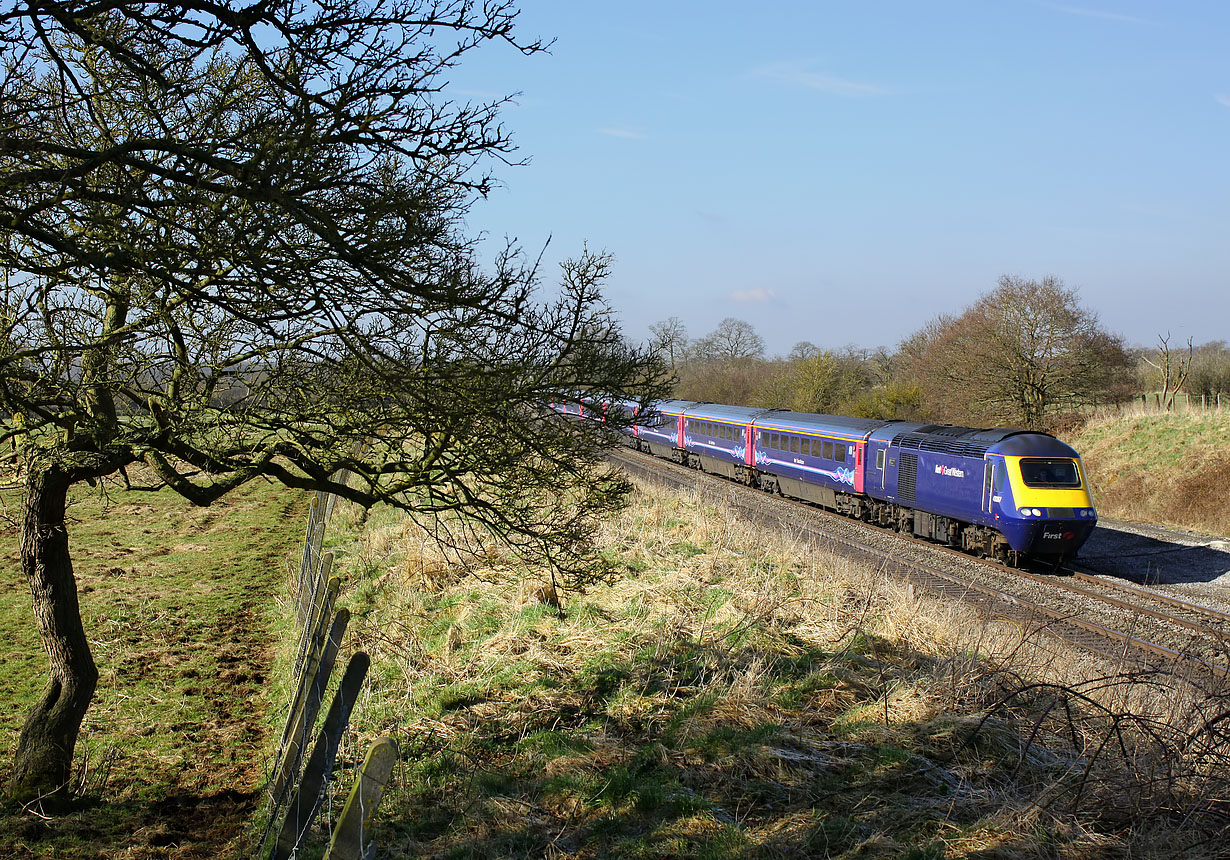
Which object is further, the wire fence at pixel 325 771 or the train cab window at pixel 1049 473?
the train cab window at pixel 1049 473

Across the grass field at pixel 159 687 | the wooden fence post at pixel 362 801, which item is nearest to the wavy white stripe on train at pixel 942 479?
the grass field at pixel 159 687

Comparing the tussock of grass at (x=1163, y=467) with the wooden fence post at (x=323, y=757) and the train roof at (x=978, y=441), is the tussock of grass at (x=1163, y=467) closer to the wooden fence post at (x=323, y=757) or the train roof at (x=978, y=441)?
the train roof at (x=978, y=441)

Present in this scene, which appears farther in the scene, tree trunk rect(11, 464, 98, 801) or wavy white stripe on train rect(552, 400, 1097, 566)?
wavy white stripe on train rect(552, 400, 1097, 566)

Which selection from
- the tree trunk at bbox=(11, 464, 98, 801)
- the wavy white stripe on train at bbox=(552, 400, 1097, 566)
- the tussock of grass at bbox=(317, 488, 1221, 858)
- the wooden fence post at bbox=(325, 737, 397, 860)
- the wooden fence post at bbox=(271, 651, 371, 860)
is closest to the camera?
the wooden fence post at bbox=(325, 737, 397, 860)

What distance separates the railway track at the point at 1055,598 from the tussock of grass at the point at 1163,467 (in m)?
8.79

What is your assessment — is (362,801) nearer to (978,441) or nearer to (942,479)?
(978,441)

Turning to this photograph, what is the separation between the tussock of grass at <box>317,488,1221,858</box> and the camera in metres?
4.62

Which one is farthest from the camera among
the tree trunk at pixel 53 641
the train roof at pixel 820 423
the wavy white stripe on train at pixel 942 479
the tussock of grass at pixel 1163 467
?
the tussock of grass at pixel 1163 467

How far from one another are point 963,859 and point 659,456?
34.0 meters

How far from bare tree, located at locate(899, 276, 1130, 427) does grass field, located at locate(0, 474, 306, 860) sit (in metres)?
25.6

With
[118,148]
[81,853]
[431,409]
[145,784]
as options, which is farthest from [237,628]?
[118,148]

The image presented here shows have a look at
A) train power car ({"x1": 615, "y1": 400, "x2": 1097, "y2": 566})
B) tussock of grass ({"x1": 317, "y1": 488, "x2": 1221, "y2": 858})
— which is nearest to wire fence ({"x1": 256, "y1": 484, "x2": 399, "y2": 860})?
tussock of grass ({"x1": 317, "y1": 488, "x2": 1221, "y2": 858})

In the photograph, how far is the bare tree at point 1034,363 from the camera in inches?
1231

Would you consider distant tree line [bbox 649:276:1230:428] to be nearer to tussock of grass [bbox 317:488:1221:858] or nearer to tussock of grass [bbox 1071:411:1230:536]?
tussock of grass [bbox 1071:411:1230:536]
